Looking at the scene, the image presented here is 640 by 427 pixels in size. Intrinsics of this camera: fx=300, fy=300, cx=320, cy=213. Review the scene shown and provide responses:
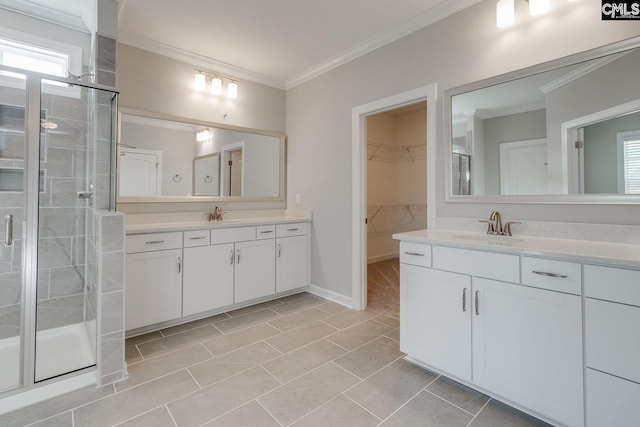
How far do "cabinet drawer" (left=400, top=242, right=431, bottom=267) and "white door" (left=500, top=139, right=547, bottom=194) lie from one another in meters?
0.74

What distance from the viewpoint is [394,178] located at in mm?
5844

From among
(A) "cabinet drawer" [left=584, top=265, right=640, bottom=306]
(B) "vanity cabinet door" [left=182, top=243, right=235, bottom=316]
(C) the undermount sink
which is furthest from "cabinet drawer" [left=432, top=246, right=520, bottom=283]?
(B) "vanity cabinet door" [left=182, top=243, right=235, bottom=316]

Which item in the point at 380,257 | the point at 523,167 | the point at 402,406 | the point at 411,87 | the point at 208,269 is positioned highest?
the point at 411,87

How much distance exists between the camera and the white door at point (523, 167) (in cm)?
198

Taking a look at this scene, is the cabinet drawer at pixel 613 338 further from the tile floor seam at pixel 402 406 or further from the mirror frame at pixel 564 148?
the tile floor seam at pixel 402 406

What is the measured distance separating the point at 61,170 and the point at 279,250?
81.1 inches

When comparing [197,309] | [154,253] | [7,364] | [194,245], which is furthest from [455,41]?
[7,364]

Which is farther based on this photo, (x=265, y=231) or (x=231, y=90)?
(x=231, y=90)

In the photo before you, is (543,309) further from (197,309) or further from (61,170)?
(61,170)

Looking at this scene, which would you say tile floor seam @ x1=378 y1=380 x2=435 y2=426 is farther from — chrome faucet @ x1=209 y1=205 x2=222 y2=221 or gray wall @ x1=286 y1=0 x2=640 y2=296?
chrome faucet @ x1=209 y1=205 x2=222 y2=221

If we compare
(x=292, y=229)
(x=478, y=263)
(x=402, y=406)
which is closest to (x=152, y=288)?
(x=292, y=229)

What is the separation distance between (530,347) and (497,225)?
862mm

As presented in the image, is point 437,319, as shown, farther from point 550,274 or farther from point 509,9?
point 509,9

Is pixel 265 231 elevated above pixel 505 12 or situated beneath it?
situated beneath
